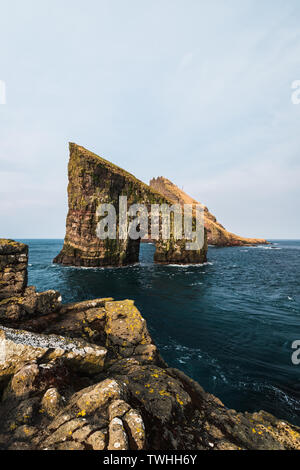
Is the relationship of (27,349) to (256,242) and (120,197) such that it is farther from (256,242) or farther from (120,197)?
(256,242)

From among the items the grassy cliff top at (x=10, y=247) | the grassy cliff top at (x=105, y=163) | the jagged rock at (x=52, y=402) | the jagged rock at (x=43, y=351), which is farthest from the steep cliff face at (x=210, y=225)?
the jagged rock at (x=52, y=402)

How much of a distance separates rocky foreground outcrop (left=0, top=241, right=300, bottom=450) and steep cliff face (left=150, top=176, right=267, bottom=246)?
116834 millimetres

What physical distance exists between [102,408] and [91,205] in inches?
1787

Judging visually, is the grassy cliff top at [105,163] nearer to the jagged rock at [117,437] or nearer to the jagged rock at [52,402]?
the jagged rock at [52,402]

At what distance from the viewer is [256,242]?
503 feet

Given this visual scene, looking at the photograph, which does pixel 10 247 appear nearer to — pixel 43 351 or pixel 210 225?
pixel 43 351

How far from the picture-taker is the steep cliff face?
412 feet

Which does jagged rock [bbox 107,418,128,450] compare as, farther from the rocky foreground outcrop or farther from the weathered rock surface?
the weathered rock surface

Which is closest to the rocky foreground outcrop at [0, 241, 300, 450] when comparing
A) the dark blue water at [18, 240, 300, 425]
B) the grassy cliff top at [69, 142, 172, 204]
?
the dark blue water at [18, 240, 300, 425]

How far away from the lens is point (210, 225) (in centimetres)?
12575

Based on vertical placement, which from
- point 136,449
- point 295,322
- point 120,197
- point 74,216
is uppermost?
point 120,197
